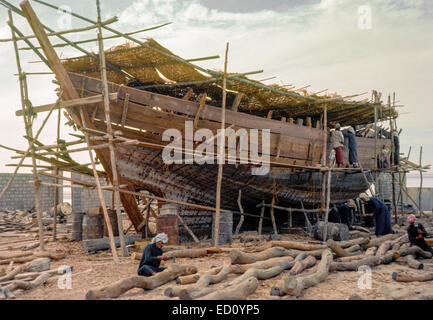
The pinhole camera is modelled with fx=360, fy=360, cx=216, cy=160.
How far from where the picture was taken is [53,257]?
699 cm

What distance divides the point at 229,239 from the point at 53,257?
12.6 ft

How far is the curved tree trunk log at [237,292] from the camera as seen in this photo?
3.89m

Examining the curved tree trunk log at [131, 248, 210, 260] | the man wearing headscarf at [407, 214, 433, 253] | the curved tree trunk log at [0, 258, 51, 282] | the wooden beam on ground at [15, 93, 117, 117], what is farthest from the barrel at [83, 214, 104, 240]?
the man wearing headscarf at [407, 214, 433, 253]

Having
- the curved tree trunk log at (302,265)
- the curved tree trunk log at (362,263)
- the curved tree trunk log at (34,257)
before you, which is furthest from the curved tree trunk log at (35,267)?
the curved tree trunk log at (362,263)

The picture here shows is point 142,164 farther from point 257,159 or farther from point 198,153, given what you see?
point 257,159

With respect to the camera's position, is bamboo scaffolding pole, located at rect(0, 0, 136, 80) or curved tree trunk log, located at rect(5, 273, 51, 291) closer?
curved tree trunk log, located at rect(5, 273, 51, 291)

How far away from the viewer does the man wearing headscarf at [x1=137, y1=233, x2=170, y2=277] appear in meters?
5.34

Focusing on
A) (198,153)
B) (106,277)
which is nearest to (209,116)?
(198,153)

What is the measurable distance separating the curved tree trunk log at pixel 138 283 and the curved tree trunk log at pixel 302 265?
1.50 meters

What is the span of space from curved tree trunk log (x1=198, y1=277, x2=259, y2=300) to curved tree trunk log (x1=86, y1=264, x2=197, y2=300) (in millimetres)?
1038

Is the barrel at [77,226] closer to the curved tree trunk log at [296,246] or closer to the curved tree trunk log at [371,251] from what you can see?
the curved tree trunk log at [296,246]

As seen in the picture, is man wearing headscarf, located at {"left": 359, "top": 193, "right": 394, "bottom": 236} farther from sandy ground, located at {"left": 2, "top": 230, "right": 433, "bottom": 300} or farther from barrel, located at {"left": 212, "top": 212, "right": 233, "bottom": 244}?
barrel, located at {"left": 212, "top": 212, "right": 233, "bottom": 244}

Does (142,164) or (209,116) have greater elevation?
(209,116)

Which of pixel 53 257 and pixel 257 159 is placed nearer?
pixel 53 257
